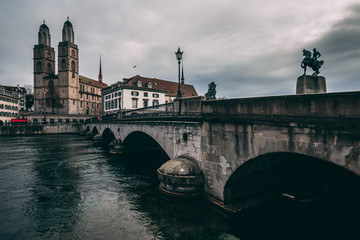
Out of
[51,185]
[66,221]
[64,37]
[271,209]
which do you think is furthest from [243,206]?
[64,37]

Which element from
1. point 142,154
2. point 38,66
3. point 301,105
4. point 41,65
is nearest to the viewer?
point 301,105

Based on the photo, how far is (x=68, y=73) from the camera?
281ft

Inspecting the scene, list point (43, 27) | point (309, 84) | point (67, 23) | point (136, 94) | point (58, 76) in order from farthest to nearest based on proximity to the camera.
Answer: point (67, 23) < point (43, 27) < point (58, 76) < point (136, 94) < point (309, 84)

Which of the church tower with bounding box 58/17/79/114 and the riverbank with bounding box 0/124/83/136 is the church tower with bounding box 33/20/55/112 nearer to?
the church tower with bounding box 58/17/79/114

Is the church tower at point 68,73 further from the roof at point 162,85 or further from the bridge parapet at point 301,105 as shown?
the bridge parapet at point 301,105

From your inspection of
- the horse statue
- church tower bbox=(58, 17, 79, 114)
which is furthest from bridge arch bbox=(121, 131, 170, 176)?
church tower bbox=(58, 17, 79, 114)

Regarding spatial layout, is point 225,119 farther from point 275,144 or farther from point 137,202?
point 137,202

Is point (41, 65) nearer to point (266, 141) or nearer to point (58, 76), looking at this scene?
point (58, 76)

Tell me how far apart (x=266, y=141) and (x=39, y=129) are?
70.2 meters

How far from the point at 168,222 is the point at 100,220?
3.22 meters

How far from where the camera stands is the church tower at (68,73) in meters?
85.8

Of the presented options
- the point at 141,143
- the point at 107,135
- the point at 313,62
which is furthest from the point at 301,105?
the point at 107,135

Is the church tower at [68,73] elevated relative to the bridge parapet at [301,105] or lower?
elevated

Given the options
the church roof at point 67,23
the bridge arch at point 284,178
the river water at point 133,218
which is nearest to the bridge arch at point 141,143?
the river water at point 133,218
